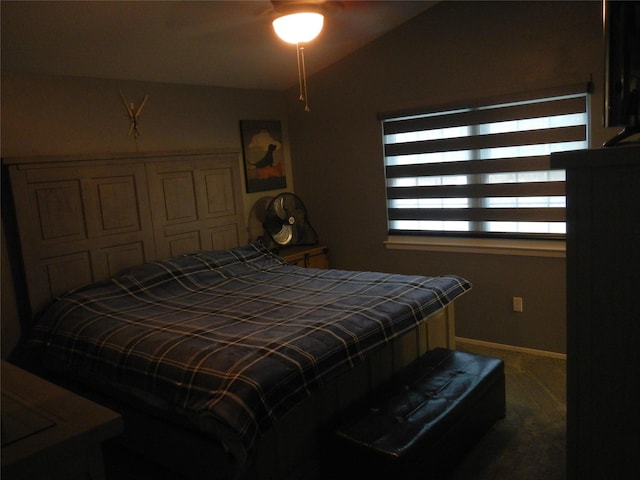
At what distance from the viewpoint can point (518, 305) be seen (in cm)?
367

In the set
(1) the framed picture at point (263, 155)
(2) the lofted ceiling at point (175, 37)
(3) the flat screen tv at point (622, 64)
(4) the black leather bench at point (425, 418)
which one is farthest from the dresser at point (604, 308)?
(1) the framed picture at point (263, 155)

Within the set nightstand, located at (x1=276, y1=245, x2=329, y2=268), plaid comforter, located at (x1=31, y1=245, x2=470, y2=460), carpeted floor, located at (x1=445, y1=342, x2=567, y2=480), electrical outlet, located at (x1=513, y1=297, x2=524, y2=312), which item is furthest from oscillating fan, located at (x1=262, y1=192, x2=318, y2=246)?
carpeted floor, located at (x1=445, y1=342, x2=567, y2=480)

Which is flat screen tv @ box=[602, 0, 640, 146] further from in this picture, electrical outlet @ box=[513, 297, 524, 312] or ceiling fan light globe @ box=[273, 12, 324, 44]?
electrical outlet @ box=[513, 297, 524, 312]

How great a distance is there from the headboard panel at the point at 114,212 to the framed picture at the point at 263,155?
218 millimetres

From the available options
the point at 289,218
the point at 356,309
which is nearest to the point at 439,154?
the point at 289,218

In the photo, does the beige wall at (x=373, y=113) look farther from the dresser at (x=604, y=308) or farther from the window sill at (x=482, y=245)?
the dresser at (x=604, y=308)

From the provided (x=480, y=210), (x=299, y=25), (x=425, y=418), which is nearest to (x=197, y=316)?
(x=425, y=418)

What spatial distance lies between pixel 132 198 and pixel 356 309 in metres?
1.82

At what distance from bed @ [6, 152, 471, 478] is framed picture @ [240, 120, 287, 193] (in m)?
0.24

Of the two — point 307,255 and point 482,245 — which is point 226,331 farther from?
point 482,245

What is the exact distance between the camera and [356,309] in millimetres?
2598

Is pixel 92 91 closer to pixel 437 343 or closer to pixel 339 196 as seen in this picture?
pixel 339 196

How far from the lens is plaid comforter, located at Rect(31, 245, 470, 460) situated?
1.92 meters

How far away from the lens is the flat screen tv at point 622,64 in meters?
0.80
